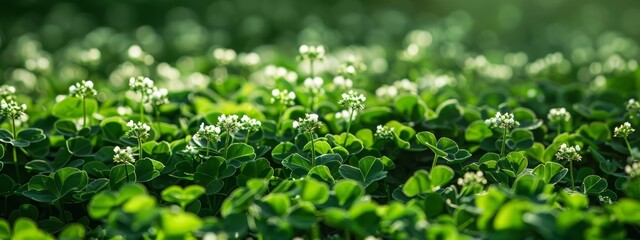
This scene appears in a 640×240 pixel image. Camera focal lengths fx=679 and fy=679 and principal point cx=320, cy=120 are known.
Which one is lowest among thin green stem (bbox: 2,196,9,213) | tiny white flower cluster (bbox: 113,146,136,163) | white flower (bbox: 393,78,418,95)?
thin green stem (bbox: 2,196,9,213)

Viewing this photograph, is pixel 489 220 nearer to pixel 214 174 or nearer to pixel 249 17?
pixel 214 174

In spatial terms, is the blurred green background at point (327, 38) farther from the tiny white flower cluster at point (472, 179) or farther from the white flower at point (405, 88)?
the tiny white flower cluster at point (472, 179)

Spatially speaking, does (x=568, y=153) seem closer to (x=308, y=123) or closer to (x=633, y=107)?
(x=633, y=107)

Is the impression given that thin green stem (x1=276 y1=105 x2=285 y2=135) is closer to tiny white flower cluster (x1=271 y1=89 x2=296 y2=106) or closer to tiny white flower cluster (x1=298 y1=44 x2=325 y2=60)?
tiny white flower cluster (x1=271 y1=89 x2=296 y2=106)

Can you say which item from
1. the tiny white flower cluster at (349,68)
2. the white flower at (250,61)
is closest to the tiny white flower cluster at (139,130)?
the tiny white flower cluster at (349,68)

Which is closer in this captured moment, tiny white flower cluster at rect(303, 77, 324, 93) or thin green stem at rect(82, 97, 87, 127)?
thin green stem at rect(82, 97, 87, 127)

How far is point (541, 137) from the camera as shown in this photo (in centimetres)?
335

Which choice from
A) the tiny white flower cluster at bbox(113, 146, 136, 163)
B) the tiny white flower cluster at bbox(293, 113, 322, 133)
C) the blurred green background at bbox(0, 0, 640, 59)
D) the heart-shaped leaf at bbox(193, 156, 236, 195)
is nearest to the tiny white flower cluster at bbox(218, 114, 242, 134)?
the heart-shaped leaf at bbox(193, 156, 236, 195)

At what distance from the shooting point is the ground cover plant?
222 cm

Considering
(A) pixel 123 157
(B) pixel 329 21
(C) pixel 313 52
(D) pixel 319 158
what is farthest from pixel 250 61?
(B) pixel 329 21

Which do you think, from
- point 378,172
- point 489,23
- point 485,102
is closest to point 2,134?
point 378,172

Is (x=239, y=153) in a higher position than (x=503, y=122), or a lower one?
lower

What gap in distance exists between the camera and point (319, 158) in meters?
2.80

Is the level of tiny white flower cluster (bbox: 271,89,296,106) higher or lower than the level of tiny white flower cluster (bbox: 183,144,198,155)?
higher
